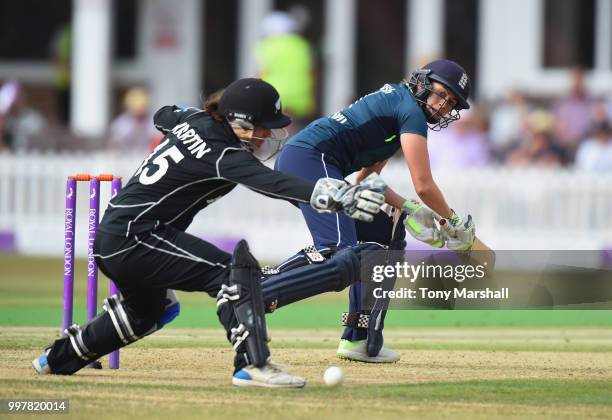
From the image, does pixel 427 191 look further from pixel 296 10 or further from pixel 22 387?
pixel 296 10

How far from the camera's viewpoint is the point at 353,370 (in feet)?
26.1

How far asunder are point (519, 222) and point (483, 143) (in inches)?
52.9

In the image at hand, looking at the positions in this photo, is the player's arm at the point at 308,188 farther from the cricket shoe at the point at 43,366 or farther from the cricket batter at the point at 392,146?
the cricket shoe at the point at 43,366

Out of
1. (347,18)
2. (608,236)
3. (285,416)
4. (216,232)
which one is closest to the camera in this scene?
(285,416)

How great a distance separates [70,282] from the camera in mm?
7793

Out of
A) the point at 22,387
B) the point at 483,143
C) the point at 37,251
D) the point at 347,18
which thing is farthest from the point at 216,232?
the point at 22,387

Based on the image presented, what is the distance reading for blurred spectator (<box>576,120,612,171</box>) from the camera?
634 inches

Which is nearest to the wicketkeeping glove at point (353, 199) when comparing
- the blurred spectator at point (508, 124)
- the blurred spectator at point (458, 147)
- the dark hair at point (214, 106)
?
the dark hair at point (214, 106)

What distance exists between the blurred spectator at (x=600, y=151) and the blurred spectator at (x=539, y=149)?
335 mm

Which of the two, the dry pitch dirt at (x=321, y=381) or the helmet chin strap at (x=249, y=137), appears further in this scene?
the helmet chin strap at (x=249, y=137)

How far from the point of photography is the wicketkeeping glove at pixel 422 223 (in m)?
7.91

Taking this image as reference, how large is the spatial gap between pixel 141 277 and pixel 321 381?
1.11m

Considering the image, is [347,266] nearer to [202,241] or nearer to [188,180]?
[202,241]

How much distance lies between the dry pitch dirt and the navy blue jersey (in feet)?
4.04
